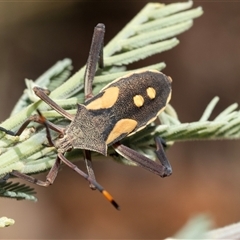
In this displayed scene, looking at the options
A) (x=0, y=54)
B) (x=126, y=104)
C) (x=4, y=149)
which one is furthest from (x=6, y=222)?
(x=0, y=54)

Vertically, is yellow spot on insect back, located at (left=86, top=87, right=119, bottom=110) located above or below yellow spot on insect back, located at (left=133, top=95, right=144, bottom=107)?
above

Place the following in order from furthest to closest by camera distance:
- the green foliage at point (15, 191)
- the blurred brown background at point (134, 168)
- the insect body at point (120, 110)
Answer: the blurred brown background at point (134, 168) < the insect body at point (120, 110) < the green foliage at point (15, 191)

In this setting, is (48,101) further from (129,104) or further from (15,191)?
(129,104)

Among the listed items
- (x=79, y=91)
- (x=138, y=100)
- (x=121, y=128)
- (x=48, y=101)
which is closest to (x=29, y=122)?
(x=48, y=101)

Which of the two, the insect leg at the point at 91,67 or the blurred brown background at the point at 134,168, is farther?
the blurred brown background at the point at 134,168

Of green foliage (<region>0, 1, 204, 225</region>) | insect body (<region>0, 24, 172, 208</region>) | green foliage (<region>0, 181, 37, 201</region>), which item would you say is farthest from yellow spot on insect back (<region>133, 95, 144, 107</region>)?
green foliage (<region>0, 181, 37, 201</region>)

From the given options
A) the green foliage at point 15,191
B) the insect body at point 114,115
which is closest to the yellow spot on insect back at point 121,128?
the insect body at point 114,115

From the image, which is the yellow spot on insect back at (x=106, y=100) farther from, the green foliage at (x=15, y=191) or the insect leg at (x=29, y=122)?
the green foliage at (x=15, y=191)

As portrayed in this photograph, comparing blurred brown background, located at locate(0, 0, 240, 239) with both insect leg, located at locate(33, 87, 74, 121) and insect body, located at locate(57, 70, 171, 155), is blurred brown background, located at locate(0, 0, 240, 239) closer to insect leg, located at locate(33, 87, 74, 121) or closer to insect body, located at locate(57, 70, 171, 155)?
insect body, located at locate(57, 70, 171, 155)

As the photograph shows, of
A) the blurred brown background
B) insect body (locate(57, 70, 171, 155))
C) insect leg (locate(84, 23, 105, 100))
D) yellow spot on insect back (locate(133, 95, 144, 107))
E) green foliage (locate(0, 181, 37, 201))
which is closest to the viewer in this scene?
green foliage (locate(0, 181, 37, 201))
